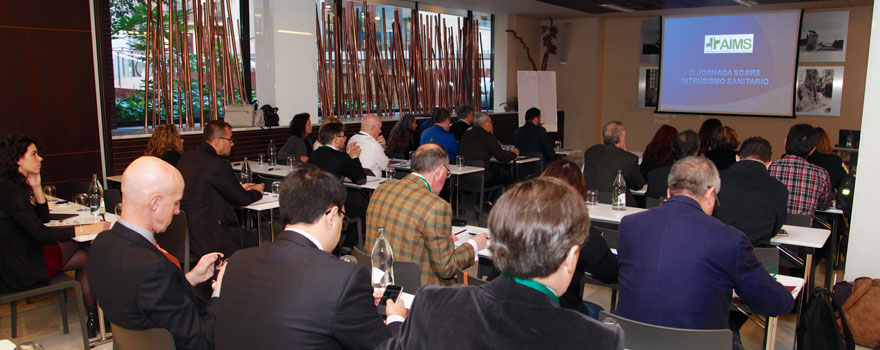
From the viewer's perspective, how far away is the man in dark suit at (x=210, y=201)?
443 cm

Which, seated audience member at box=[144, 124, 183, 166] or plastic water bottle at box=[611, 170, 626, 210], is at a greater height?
seated audience member at box=[144, 124, 183, 166]

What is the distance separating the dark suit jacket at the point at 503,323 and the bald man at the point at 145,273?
1.17 metres

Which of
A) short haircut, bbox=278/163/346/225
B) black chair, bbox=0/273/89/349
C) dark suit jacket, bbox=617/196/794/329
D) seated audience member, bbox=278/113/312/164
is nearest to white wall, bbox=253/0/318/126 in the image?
seated audience member, bbox=278/113/312/164

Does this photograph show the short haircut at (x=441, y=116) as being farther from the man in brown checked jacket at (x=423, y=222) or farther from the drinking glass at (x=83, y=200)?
the man in brown checked jacket at (x=423, y=222)

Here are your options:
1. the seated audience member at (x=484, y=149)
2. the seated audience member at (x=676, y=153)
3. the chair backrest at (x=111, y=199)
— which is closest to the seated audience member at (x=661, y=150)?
the seated audience member at (x=676, y=153)

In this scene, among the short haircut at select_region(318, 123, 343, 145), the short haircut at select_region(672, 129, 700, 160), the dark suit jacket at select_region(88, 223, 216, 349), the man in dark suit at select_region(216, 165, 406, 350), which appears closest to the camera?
the man in dark suit at select_region(216, 165, 406, 350)

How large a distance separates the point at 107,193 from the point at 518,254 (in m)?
4.52

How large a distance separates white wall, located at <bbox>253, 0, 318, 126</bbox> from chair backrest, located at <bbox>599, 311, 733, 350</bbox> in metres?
6.82

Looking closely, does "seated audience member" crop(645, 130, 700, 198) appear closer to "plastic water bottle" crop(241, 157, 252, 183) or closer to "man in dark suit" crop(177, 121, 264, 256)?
"man in dark suit" crop(177, 121, 264, 256)

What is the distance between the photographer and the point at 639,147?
12.2 meters

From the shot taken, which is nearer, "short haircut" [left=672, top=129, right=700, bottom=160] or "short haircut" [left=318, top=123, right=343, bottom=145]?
"short haircut" [left=672, top=129, right=700, bottom=160]

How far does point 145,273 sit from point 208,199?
2.40 metres

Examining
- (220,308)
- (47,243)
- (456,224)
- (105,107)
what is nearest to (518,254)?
(220,308)

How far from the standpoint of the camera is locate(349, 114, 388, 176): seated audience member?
6574mm
